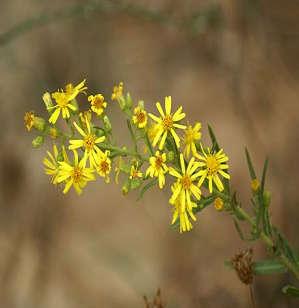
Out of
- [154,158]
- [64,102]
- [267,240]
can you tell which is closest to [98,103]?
[64,102]

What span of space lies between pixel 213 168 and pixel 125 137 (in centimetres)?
168

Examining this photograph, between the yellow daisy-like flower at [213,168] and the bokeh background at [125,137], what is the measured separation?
A: 112cm

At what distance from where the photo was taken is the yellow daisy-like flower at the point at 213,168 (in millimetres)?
1510

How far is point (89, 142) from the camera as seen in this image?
155 centimetres

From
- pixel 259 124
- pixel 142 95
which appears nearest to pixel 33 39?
pixel 142 95

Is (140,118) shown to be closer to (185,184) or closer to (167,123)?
(167,123)

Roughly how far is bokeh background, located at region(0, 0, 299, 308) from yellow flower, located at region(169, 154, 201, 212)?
112 cm

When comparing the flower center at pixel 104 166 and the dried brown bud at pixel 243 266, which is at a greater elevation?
the flower center at pixel 104 166

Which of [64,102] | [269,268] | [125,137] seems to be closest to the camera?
[64,102]

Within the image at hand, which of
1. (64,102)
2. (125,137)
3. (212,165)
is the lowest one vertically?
(212,165)

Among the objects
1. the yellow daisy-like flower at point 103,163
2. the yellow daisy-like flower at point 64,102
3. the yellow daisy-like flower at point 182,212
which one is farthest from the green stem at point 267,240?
the yellow daisy-like flower at point 64,102

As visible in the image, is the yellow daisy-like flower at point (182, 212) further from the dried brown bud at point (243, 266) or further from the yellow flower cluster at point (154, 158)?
the dried brown bud at point (243, 266)

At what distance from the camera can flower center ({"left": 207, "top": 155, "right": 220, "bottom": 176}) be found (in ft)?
4.96

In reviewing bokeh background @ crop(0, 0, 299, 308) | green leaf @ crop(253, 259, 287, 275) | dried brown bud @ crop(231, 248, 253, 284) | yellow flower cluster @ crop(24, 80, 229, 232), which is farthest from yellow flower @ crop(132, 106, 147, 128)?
bokeh background @ crop(0, 0, 299, 308)
